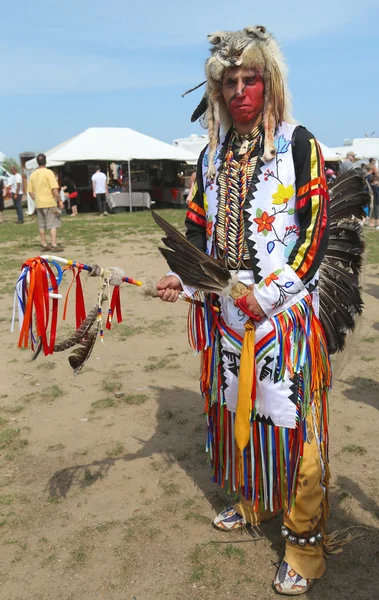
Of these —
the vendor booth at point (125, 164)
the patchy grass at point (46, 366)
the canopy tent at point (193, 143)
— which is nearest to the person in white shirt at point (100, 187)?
the vendor booth at point (125, 164)

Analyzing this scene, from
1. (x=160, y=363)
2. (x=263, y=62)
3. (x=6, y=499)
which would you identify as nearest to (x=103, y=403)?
(x=160, y=363)

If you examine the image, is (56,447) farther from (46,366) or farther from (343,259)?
(343,259)

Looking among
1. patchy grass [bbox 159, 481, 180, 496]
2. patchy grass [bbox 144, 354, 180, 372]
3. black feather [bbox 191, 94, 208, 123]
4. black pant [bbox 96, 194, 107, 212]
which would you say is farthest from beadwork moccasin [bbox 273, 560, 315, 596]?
black pant [bbox 96, 194, 107, 212]

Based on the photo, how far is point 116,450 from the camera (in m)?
3.56

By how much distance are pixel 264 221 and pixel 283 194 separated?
130mm

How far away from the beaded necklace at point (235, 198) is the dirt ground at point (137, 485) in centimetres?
95

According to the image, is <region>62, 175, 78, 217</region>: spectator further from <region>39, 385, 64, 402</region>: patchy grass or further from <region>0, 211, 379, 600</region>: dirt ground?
<region>39, 385, 64, 402</region>: patchy grass

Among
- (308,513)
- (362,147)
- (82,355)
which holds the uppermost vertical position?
(362,147)

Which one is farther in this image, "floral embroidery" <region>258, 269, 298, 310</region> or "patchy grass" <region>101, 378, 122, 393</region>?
"patchy grass" <region>101, 378, 122, 393</region>

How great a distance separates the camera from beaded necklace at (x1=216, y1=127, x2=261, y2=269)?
2377 mm

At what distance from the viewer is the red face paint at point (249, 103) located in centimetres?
234

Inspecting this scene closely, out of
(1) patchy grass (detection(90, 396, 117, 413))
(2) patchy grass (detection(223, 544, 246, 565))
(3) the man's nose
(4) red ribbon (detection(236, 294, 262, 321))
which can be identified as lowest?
(2) patchy grass (detection(223, 544, 246, 565))

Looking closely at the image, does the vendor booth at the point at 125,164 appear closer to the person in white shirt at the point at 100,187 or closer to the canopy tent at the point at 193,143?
the person in white shirt at the point at 100,187

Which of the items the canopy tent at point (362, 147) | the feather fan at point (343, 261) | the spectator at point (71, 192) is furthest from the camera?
the canopy tent at point (362, 147)
